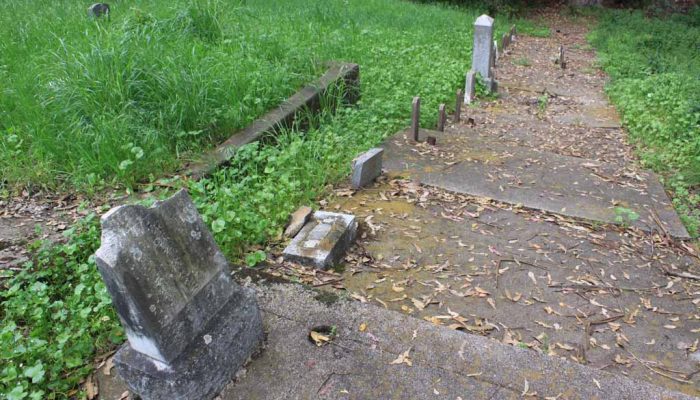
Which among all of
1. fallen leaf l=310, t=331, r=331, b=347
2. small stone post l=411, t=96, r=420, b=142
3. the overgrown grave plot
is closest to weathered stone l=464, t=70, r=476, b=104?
small stone post l=411, t=96, r=420, b=142

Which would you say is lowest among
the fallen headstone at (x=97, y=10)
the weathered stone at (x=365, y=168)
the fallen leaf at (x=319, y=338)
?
the weathered stone at (x=365, y=168)

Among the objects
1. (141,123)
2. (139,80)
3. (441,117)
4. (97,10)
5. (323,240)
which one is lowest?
(441,117)

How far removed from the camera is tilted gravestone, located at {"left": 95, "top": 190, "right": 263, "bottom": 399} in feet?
6.29

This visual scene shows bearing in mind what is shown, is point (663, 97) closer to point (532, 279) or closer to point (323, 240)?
point (532, 279)

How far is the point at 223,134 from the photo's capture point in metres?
5.23

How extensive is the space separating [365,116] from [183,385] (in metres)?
5.03

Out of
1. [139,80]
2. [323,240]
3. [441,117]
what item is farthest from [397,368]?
[441,117]

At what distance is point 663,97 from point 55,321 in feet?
30.0

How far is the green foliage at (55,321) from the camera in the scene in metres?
2.38

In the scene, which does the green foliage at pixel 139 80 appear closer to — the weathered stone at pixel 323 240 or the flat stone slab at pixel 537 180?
the flat stone slab at pixel 537 180

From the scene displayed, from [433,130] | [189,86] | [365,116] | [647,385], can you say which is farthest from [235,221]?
[433,130]

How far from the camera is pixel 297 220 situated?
396cm

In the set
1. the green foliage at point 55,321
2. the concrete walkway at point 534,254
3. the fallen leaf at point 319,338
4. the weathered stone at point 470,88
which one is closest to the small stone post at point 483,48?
the weathered stone at point 470,88

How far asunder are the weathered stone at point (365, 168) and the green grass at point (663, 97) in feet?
9.51
